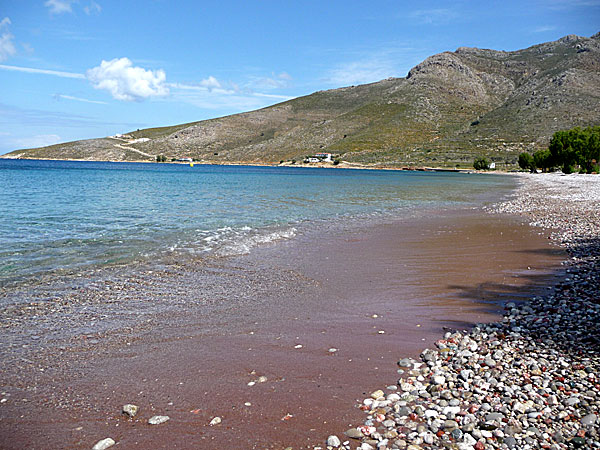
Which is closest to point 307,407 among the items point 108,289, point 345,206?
point 108,289

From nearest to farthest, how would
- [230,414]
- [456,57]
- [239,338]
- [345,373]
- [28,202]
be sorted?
[230,414] < [345,373] < [239,338] < [28,202] < [456,57]

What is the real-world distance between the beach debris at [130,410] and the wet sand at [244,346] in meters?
0.07

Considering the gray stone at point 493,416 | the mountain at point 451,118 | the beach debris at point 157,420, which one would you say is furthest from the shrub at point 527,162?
the beach debris at point 157,420

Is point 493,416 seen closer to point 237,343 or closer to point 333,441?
point 333,441

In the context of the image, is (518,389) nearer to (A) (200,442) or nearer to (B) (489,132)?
(A) (200,442)

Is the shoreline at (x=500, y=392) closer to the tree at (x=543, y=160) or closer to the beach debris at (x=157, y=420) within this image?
the beach debris at (x=157, y=420)

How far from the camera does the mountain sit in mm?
131250

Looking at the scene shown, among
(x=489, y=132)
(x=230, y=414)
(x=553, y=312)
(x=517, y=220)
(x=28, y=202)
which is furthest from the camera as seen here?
(x=489, y=132)

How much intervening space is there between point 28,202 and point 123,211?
9.14m

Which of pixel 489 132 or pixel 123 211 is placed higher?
pixel 489 132

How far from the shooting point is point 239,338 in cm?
737

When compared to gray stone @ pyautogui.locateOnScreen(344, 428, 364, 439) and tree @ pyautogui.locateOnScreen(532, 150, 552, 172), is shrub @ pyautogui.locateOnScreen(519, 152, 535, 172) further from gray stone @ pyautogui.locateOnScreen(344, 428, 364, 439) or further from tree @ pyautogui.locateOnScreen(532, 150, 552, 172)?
gray stone @ pyautogui.locateOnScreen(344, 428, 364, 439)

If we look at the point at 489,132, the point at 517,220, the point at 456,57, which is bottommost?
the point at 517,220

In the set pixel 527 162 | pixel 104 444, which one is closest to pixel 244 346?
pixel 104 444
